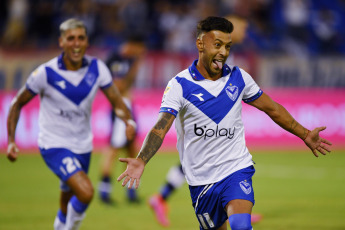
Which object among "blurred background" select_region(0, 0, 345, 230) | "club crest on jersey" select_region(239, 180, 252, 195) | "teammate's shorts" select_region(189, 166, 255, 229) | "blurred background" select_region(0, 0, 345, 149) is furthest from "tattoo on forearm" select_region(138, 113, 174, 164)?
"blurred background" select_region(0, 0, 345, 149)

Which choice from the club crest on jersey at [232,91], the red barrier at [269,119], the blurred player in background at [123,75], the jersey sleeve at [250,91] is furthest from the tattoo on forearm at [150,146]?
the red barrier at [269,119]

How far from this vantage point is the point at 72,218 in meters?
6.68

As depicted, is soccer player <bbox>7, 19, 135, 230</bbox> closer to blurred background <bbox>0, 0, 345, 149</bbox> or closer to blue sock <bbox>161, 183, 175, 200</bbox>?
blue sock <bbox>161, 183, 175, 200</bbox>

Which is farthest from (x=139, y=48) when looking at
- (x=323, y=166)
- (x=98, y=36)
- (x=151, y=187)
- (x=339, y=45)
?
(x=339, y=45)

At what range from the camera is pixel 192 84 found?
5277 millimetres

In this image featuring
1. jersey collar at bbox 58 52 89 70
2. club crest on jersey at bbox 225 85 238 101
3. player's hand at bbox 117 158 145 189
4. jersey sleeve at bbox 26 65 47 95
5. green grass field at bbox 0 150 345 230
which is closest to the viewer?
player's hand at bbox 117 158 145 189

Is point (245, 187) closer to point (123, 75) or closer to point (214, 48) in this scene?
point (214, 48)

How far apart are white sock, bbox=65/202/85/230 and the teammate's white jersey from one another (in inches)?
26.2

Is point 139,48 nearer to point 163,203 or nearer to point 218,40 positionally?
point 163,203

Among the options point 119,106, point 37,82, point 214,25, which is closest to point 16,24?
point 37,82

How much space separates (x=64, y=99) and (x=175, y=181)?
2421mm

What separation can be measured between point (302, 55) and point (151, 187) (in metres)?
9.28

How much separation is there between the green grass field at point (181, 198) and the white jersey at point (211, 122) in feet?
9.41

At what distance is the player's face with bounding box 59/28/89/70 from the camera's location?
22.5 ft
